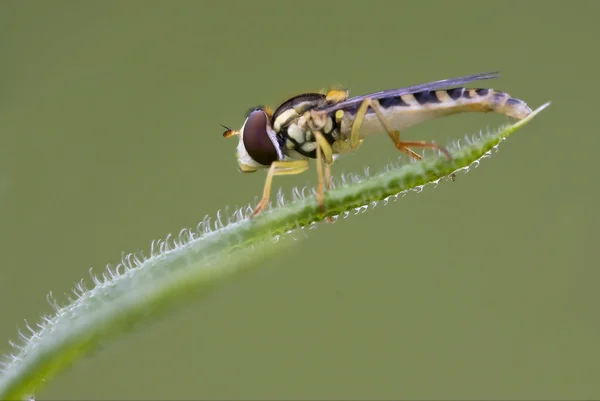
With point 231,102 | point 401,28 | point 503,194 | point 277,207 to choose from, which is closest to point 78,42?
point 231,102

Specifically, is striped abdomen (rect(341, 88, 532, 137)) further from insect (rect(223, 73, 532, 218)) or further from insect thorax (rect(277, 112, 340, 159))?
insect thorax (rect(277, 112, 340, 159))

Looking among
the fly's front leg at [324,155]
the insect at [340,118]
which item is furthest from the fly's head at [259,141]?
the fly's front leg at [324,155]

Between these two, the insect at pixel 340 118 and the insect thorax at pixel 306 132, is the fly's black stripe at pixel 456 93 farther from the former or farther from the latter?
the insect thorax at pixel 306 132

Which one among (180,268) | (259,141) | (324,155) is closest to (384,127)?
(324,155)

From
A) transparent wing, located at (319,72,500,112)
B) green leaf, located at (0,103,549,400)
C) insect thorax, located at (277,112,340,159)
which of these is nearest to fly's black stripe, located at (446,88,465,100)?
transparent wing, located at (319,72,500,112)

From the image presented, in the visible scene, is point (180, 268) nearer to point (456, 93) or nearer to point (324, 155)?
point (324, 155)

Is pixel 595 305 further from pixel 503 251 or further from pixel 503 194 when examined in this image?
pixel 503 194
